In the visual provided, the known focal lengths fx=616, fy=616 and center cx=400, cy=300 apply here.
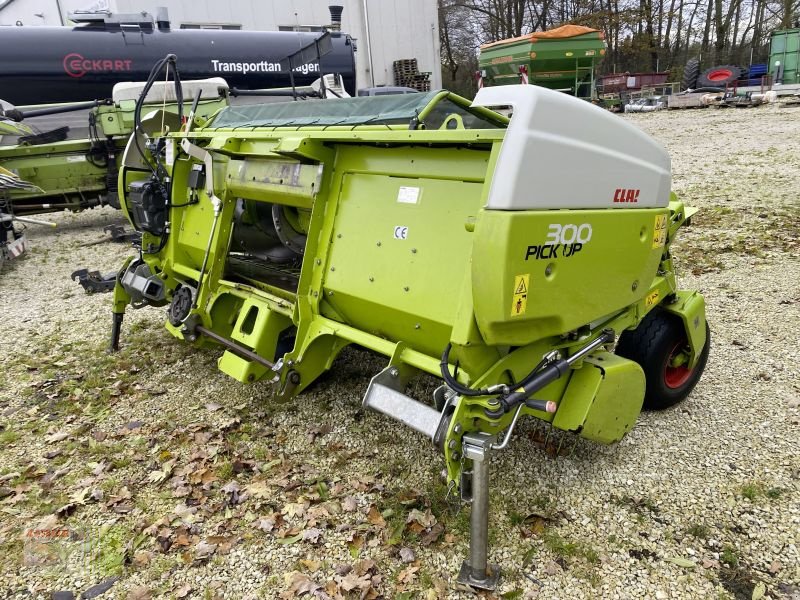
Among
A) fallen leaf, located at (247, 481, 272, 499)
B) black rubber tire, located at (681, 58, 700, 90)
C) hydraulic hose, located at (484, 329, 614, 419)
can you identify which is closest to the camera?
hydraulic hose, located at (484, 329, 614, 419)

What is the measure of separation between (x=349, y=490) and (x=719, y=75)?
23833mm

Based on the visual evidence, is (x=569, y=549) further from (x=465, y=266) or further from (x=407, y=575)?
(x=465, y=266)

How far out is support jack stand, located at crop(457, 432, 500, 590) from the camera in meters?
2.22

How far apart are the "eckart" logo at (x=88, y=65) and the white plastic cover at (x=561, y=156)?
385 inches

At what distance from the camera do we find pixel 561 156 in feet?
7.38

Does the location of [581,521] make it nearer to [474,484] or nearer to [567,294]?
[474,484]

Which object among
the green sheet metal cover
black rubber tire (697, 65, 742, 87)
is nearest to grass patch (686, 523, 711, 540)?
the green sheet metal cover

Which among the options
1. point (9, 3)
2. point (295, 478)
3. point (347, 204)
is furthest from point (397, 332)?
point (9, 3)

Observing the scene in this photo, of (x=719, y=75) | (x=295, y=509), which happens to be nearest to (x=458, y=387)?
(x=295, y=509)

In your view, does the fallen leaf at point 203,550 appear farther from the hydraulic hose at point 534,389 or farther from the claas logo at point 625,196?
the claas logo at point 625,196

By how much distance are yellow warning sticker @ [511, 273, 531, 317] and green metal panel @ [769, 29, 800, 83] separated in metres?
21.5

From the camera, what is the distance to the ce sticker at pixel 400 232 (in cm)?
284

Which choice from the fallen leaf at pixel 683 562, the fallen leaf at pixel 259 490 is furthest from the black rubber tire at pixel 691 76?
the fallen leaf at pixel 259 490

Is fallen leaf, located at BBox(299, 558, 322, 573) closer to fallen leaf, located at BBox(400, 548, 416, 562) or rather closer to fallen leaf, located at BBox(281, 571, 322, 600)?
fallen leaf, located at BBox(281, 571, 322, 600)
